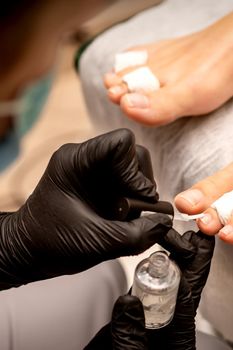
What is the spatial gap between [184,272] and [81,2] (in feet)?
5.15

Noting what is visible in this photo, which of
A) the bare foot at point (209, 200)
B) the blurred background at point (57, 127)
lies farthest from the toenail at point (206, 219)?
the blurred background at point (57, 127)

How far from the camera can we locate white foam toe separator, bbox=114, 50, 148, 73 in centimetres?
97

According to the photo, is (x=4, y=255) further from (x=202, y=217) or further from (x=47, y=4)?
(x=47, y=4)

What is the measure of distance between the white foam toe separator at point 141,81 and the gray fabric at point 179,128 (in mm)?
64

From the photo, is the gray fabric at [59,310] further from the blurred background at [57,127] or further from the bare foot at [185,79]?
the blurred background at [57,127]

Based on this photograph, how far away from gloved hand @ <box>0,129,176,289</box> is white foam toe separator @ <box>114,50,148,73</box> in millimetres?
310

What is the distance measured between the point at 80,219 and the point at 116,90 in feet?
0.96

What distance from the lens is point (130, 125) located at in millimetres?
973

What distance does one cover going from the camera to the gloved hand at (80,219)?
0.66 meters

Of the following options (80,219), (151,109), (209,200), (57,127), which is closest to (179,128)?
(151,109)

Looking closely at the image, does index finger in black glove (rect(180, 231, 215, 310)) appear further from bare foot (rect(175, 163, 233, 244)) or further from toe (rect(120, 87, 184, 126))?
toe (rect(120, 87, 184, 126))

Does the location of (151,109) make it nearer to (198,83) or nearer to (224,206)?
(198,83)

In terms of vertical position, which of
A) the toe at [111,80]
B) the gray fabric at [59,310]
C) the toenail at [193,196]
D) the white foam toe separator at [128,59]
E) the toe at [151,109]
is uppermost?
the white foam toe separator at [128,59]

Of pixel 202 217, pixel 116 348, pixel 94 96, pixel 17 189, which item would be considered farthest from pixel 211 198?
pixel 17 189
